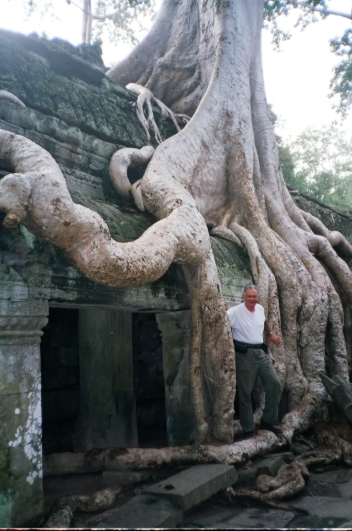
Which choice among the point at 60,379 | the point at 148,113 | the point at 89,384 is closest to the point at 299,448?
the point at 89,384

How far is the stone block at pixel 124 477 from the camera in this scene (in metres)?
3.13

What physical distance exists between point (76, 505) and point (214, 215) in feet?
10.1

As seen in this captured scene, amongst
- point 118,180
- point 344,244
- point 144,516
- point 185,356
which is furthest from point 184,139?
point 144,516

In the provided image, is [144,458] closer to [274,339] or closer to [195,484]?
[195,484]

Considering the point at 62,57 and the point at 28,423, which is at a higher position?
the point at 62,57

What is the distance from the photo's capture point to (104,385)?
4316 mm

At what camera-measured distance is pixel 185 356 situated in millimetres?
3885

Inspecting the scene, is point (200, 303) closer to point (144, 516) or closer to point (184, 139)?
point (144, 516)

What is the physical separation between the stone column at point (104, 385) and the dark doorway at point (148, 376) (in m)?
0.71

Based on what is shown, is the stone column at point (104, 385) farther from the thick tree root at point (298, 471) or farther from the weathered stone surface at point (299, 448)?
the thick tree root at point (298, 471)

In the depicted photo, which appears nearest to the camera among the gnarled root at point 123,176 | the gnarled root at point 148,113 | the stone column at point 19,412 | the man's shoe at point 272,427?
the stone column at point 19,412

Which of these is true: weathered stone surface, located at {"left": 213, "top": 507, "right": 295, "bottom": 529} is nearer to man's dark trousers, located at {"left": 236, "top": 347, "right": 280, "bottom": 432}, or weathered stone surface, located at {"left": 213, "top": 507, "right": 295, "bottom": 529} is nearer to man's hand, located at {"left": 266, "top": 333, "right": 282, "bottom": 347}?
man's dark trousers, located at {"left": 236, "top": 347, "right": 280, "bottom": 432}

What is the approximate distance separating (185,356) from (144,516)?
1523 millimetres

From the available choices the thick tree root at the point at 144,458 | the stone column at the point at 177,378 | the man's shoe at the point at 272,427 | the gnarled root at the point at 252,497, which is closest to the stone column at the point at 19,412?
the thick tree root at the point at 144,458
